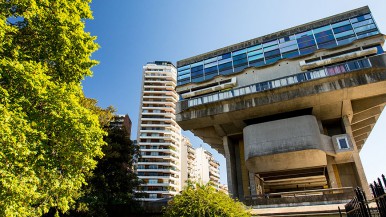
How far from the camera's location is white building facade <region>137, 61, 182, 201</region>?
2459 inches

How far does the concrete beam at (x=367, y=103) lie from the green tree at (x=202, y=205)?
22.3 m

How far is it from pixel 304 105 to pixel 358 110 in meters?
6.56

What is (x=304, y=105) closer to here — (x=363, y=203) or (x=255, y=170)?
(x=255, y=170)

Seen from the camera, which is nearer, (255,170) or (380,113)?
(255,170)

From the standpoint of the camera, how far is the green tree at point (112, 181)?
51.4 ft

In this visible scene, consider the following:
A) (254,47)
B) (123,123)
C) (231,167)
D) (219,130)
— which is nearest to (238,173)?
(231,167)

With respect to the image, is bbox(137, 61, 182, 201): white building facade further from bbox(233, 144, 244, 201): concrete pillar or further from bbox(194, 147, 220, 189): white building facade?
bbox(233, 144, 244, 201): concrete pillar

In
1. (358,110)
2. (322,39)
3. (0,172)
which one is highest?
(322,39)

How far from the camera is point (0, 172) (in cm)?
684

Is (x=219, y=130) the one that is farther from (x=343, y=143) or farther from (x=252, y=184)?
(x=343, y=143)

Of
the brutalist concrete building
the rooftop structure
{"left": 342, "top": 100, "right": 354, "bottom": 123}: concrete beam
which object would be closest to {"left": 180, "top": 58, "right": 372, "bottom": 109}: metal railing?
the brutalist concrete building

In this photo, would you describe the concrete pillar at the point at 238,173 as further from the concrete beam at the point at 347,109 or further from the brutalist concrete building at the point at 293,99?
the concrete beam at the point at 347,109

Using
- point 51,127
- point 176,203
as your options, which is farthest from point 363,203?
point 51,127

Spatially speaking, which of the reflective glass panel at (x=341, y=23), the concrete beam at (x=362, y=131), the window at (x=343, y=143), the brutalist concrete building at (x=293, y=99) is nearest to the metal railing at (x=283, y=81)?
the brutalist concrete building at (x=293, y=99)
